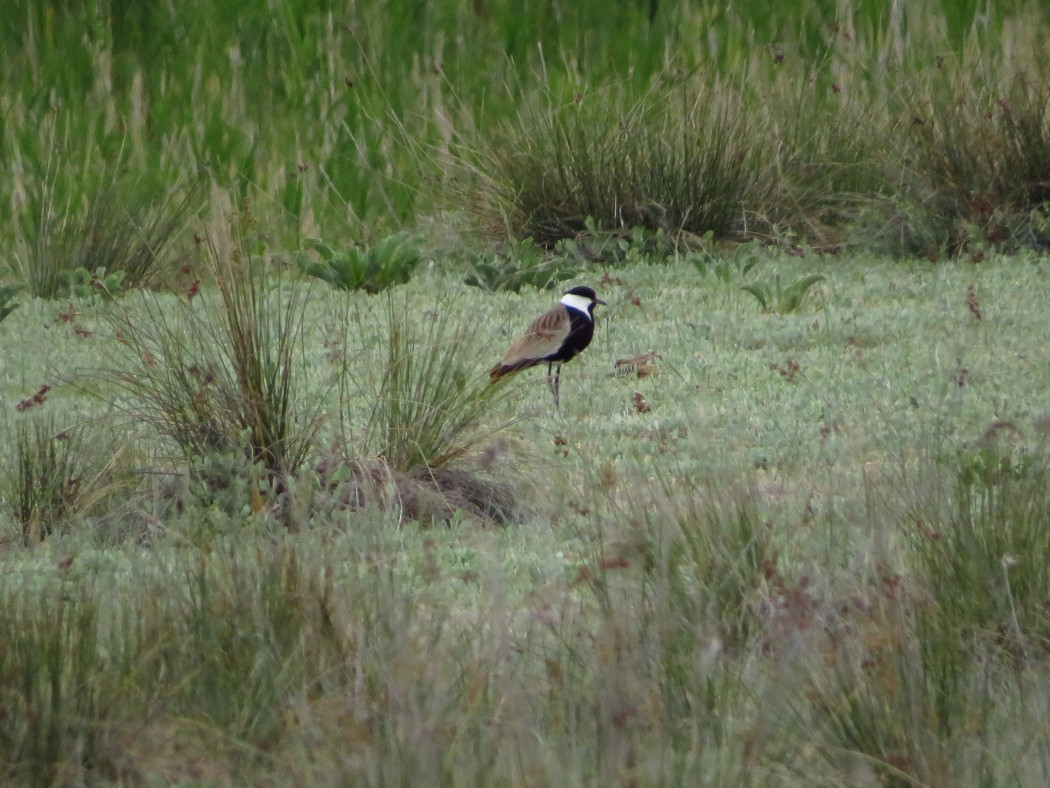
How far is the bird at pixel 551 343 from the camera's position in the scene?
19.5ft

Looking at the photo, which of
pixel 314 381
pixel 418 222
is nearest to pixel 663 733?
pixel 314 381

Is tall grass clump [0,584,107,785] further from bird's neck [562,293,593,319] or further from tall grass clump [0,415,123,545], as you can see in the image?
bird's neck [562,293,593,319]

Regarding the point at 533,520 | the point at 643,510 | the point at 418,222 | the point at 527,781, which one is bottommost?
the point at 418,222

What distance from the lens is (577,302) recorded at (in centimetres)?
657

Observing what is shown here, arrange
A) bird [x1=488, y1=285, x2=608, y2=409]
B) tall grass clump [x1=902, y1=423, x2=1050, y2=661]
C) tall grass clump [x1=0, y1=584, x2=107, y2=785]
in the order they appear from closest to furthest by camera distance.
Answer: tall grass clump [x1=0, y1=584, x2=107, y2=785], tall grass clump [x1=902, y1=423, x2=1050, y2=661], bird [x1=488, y1=285, x2=608, y2=409]

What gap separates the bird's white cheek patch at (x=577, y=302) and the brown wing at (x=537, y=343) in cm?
31

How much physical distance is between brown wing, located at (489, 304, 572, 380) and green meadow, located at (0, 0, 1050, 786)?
0.26m

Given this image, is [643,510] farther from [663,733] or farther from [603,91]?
[603,91]

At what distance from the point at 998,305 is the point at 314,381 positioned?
121 inches

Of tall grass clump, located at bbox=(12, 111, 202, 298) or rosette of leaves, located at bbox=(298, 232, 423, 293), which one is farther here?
tall grass clump, located at bbox=(12, 111, 202, 298)

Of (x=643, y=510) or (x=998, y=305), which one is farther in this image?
(x=998, y=305)

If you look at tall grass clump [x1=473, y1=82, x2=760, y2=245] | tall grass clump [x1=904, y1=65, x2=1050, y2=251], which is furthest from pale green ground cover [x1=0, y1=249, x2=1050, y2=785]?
tall grass clump [x1=473, y1=82, x2=760, y2=245]

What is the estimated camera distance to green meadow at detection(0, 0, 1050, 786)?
2824mm

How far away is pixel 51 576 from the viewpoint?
4082 mm
